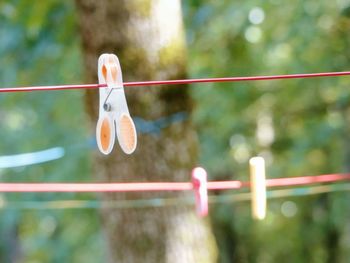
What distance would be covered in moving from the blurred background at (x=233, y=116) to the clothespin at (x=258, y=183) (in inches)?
73.9

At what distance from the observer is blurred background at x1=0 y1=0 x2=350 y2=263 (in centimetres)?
573

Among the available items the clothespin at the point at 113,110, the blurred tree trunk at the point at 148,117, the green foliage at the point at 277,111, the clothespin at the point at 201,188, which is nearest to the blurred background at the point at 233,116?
the green foliage at the point at 277,111

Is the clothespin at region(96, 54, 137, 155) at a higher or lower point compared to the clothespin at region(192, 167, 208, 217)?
higher

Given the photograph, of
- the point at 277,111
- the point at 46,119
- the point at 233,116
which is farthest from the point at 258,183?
the point at 46,119

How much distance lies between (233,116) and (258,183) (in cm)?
406

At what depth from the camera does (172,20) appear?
358 cm

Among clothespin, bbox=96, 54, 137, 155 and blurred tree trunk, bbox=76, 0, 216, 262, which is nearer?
clothespin, bbox=96, 54, 137, 155

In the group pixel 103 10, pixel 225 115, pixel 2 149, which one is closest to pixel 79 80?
pixel 225 115

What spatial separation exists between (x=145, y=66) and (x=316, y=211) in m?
4.27

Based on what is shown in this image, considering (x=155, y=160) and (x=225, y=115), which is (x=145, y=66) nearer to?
(x=155, y=160)

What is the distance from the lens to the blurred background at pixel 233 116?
5.73 meters

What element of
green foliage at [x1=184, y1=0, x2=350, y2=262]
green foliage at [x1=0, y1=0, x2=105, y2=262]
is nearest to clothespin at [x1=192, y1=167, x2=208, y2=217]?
green foliage at [x1=0, y1=0, x2=105, y2=262]

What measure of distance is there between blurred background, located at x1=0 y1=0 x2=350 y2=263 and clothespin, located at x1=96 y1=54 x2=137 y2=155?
7.47 feet

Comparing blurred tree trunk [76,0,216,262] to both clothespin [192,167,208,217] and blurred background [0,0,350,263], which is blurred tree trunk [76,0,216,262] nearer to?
clothespin [192,167,208,217]
